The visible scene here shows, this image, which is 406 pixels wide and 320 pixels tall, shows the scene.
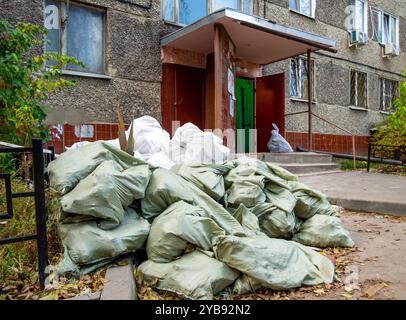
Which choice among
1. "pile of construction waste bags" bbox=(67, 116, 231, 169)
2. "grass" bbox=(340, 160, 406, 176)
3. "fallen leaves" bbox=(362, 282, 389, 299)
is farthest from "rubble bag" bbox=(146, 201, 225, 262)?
"grass" bbox=(340, 160, 406, 176)

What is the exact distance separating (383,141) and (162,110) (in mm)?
7365

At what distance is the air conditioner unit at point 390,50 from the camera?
13.5 metres

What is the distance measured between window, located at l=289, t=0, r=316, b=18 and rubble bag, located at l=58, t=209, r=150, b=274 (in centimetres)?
975

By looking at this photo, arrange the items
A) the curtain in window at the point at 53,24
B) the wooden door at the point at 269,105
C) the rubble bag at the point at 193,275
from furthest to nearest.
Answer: the wooden door at the point at 269,105, the curtain in window at the point at 53,24, the rubble bag at the point at 193,275

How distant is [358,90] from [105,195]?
12530 mm

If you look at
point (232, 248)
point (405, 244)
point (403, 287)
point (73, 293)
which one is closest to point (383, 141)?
Answer: point (405, 244)

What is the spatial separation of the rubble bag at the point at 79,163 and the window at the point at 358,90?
11.4 meters

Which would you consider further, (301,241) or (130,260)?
(301,241)

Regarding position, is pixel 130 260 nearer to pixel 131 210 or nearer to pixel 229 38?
pixel 131 210

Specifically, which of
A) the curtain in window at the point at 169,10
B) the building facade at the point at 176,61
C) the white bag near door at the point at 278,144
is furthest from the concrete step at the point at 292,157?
the curtain in window at the point at 169,10

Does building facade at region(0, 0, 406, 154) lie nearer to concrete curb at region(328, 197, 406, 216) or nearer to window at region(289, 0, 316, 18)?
window at region(289, 0, 316, 18)

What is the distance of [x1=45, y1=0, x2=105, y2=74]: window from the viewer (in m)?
6.40

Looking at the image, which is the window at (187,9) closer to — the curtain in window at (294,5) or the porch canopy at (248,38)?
the porch canopy at (248,38)
